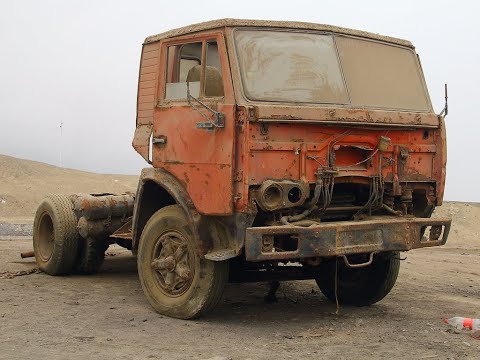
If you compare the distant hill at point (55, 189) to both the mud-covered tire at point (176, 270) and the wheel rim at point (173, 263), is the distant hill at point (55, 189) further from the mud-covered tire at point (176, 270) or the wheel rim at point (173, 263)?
the wheel rim at point (173, 263)

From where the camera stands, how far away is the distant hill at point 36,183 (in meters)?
→ 20.7

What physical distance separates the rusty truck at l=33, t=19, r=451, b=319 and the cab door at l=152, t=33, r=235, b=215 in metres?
0.01

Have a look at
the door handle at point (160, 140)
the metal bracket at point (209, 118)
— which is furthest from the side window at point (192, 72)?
the door handle at point (160, 140)

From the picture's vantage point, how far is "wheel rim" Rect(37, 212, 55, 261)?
9.24m

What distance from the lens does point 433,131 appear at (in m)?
6.78

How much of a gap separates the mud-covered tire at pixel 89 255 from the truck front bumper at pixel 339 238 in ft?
11.4

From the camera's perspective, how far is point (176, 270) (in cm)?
645

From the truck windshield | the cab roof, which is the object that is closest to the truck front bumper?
the truck windshield

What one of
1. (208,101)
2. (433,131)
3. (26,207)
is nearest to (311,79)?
(208,101)

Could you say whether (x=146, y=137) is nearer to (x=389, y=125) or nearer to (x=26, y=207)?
(x=389, y=125)

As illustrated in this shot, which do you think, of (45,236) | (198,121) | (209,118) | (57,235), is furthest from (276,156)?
(45,236)

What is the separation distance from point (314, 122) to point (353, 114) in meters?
0.42

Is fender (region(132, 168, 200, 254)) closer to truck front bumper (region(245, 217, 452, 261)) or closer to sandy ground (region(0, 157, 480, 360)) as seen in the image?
truck front bumper (region(245, 217, 452, 261))

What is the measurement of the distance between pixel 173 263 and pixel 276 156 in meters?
1.41
